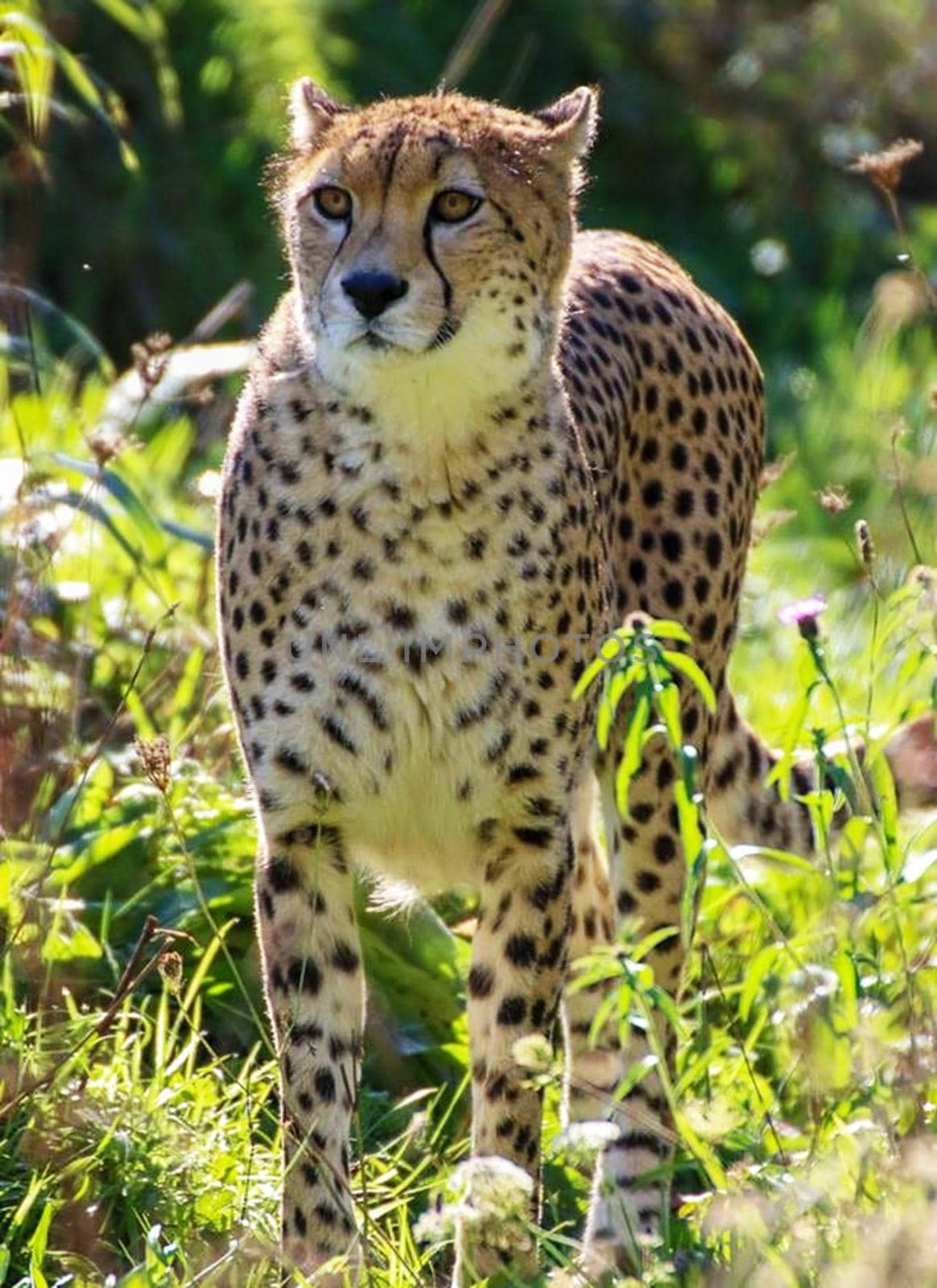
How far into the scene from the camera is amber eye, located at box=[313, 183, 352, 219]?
3375mm

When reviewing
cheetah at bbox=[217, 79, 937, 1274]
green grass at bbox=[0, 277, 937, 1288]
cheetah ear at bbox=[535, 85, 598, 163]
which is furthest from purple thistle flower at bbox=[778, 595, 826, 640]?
cheetah ear at bbox=[535, 85, 598, 163]

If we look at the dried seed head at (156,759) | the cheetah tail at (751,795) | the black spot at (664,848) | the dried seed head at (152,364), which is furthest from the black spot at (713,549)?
the dried seed head at (156,759)

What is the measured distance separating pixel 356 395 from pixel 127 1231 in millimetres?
1112

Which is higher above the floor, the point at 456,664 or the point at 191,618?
the point at 456,664

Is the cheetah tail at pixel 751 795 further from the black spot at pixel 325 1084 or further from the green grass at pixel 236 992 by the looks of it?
the black spot at pixel 325 1084

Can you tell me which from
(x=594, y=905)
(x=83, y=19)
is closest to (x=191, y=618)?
(x=594, y=905)

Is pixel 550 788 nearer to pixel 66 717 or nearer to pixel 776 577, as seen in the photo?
pixel 66 717

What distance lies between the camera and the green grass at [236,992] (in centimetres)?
280

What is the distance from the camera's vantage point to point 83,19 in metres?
7.58

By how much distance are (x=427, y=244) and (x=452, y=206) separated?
0.09 m

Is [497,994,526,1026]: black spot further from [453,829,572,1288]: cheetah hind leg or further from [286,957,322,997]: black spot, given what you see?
[286,957,322,997]: black spot

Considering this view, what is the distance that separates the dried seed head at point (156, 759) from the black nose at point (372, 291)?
0.58 meters

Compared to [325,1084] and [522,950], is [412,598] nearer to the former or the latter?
[522,950]

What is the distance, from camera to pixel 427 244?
10.8ft
